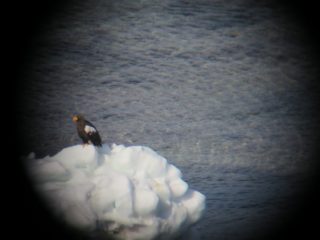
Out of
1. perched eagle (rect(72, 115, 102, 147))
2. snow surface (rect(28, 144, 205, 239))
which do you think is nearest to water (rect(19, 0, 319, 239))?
perched eagle (rect(72, 115, 102, 147))

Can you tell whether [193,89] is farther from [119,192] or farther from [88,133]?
[119,192]

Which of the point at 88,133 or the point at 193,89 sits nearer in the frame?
the point at 88,133

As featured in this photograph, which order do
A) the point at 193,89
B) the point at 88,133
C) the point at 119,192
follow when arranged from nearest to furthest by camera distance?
the point at 119,192, the point at 88,133, the point at 193,89

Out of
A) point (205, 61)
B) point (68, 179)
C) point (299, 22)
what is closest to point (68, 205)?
point (68, 179)

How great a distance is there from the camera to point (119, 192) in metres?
2.65

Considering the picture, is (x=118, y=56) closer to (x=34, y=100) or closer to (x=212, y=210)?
(x=34, y=100)

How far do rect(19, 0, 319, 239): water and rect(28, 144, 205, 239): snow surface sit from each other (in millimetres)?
1044

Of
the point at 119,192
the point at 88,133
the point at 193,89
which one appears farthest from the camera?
the point at 193,89

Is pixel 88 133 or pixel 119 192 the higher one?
pixel 88 133

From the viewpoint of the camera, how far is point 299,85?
4.58 meters

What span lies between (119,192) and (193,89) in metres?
1.88

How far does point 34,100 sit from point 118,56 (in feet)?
2.54

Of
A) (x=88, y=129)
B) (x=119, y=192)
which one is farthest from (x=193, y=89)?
(x=119, y=192)

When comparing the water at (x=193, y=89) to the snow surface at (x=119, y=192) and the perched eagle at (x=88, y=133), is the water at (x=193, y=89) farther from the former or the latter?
the snow surface at (x=119, y=192)
